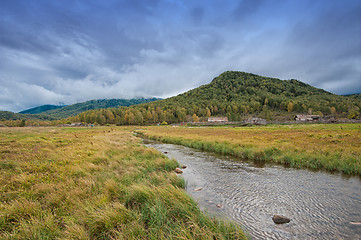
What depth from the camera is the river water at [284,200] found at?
19.8 feet

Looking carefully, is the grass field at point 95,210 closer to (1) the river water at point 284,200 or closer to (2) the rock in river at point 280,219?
(1) the river water at point 284,200

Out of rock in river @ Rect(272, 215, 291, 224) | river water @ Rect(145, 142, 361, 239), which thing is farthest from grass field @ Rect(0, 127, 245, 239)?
rock in river @ Rect(272, 215, 291, 224)

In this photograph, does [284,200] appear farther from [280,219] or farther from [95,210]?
[95,210]

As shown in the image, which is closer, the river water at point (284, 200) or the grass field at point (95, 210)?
the grass field at point (95, 210)

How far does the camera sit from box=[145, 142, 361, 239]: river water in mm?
6031

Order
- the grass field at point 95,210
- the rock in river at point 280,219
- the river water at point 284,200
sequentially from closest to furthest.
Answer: the grass field at point 95,210 < the river water at point 284,200 < the rock in river at point 280,219

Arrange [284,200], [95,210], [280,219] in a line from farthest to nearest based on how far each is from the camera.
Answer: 1. [284,200]
2. [280,219]
3. [95,210]

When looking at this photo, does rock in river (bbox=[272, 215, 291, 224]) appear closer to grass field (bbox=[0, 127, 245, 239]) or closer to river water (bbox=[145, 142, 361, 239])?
river water (bbox=[145, 142, 361, 239])

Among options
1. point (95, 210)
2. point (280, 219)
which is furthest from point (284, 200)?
point (95, 210)

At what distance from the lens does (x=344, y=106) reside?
550ft

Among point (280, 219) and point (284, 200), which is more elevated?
point (280, 219)

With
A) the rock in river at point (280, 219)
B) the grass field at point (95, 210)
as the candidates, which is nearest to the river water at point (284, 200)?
the rock in river at point (280, 219)

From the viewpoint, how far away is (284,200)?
8305 millimetres

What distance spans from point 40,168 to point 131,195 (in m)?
7.64
